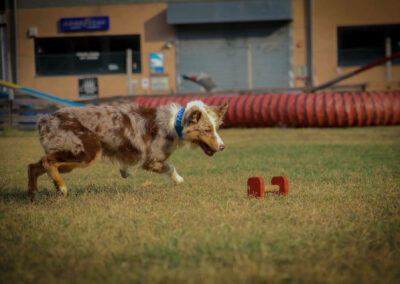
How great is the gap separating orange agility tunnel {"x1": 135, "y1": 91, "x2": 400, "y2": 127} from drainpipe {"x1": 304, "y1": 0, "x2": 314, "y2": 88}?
10.3m

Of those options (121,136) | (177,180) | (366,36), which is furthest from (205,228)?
(366,36)

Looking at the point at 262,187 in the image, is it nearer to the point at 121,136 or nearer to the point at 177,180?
the point at 177,180

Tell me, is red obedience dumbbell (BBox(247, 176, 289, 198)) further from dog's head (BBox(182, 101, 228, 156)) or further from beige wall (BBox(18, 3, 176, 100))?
beige wall (BBox(18, 3, 176, 100))

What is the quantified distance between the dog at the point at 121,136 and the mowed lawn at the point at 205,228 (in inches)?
13.4

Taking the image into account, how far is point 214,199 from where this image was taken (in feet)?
16.5

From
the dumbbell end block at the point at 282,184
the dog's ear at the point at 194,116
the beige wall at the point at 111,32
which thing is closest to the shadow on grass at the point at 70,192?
the dog's ear at the point at 194,116

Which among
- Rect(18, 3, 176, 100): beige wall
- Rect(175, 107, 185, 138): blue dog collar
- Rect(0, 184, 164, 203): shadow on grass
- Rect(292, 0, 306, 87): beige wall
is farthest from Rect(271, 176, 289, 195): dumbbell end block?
Rect(292, 0, 306, 87): beige wall

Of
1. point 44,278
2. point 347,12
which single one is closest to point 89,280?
point 44,278

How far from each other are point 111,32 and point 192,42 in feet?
14.3

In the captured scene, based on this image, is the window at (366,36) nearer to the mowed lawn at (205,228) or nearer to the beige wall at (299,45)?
the beige wall at (299,45)

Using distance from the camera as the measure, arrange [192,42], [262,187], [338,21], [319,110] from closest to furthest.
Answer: [262,187], [319,110], [338,21], [192,42]

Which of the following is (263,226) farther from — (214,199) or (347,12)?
(347,12)

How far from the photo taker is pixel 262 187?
16.3ft

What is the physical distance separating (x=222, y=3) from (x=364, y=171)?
19502mm
